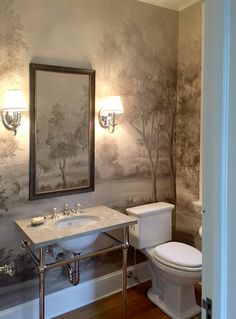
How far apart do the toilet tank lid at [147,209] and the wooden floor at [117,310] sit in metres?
0.74

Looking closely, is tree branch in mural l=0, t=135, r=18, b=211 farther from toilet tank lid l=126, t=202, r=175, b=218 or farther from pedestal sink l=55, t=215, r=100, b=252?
toilet tank lid l=126, t=202, r=175, b=218


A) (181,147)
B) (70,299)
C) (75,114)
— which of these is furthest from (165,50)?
(70,299)

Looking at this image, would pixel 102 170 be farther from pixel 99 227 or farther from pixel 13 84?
pixel 13 84

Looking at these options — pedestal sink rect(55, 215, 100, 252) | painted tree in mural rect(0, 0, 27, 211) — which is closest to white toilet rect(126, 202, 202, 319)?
pedestal sink rect(55, 215, 100, 252)

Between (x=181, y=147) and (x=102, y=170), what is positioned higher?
(x=181, y=147)

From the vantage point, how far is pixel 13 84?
208 centimetres

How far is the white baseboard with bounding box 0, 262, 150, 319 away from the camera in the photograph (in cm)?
223

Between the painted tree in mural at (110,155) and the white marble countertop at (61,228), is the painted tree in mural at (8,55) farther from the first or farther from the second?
the painted tree in mural at (110,155)

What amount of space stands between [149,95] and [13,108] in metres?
1.34

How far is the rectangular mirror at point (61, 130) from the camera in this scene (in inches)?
86.6

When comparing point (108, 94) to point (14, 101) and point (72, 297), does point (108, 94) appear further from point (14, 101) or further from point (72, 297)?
point (72, 297)

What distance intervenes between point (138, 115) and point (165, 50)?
72 centimetres

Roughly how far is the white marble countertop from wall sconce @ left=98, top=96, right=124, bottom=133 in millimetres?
742

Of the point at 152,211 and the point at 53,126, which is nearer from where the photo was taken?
the point at 53,126
